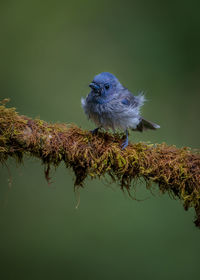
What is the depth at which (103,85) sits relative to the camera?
3350 mm

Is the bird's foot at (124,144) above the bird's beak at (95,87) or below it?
below

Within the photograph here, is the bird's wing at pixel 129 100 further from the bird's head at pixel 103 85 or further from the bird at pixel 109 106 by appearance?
the bird's head at pixel 103 85

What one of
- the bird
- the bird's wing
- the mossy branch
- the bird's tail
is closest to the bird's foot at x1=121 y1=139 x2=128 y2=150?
the mossy branch

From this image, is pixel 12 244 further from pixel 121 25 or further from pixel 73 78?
pixel 121 25

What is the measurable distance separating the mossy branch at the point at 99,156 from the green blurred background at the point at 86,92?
193cm

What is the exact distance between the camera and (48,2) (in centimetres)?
605

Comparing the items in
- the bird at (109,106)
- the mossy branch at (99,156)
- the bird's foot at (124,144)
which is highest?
the bird at (109,106)

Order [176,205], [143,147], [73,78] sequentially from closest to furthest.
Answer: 1. [143,147]
2. [176,205]
3. [73,78]

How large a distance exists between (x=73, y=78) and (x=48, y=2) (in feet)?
4.62

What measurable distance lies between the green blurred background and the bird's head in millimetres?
1586

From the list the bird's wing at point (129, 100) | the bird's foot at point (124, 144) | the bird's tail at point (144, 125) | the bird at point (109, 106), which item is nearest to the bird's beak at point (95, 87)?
the bird at point (109, 106)

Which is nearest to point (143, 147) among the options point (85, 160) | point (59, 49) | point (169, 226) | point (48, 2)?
point (85, 160)

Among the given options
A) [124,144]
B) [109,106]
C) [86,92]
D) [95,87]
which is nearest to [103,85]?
[95,87]

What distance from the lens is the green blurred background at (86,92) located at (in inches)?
176
